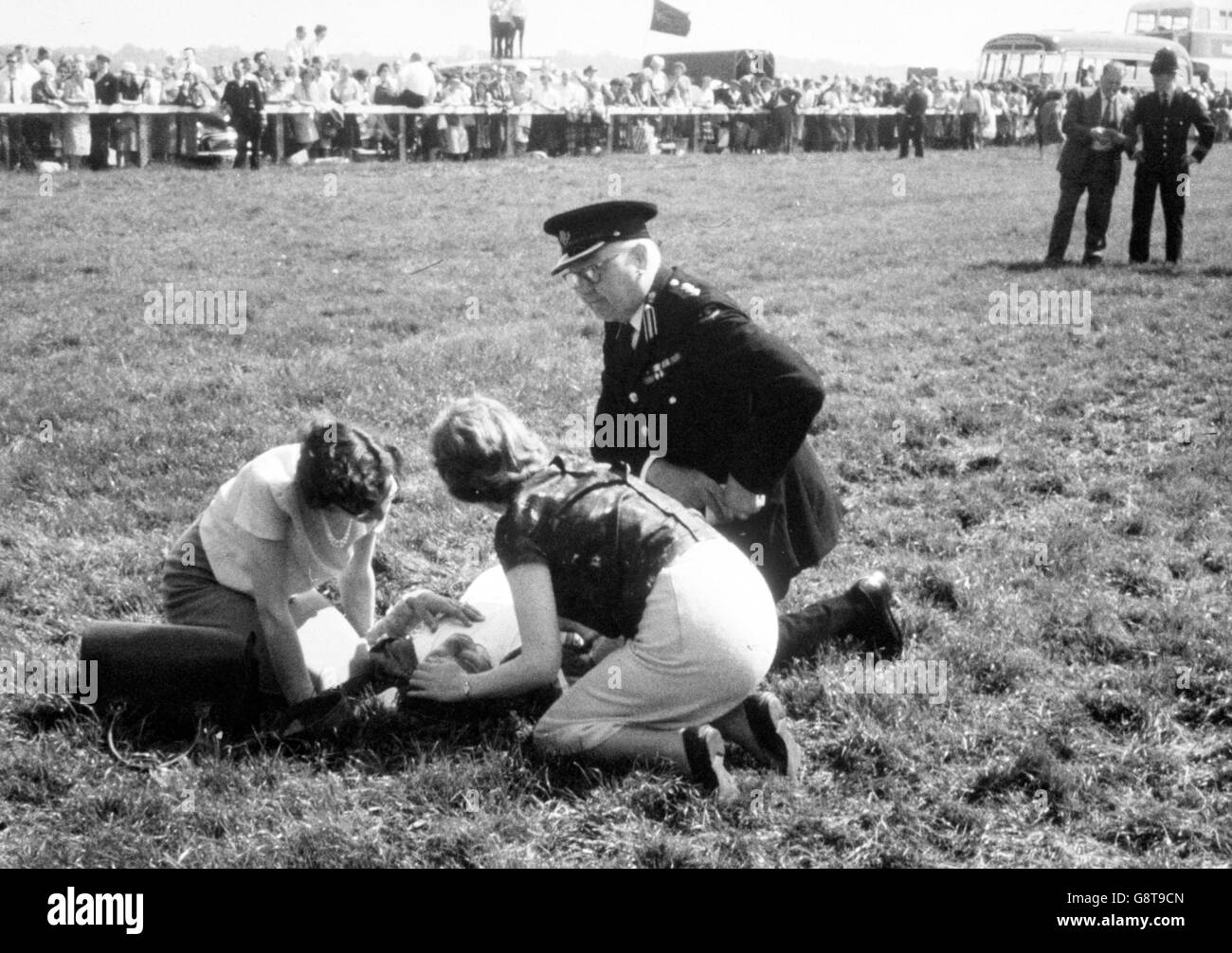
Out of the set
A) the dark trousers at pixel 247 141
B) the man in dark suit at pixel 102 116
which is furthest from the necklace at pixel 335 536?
the dark trousers at pixel 247 141

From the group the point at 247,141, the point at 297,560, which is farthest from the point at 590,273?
the point at 247,141

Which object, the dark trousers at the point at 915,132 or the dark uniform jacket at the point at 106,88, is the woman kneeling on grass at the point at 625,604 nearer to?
the dark uniform jacket at the point at 106,88

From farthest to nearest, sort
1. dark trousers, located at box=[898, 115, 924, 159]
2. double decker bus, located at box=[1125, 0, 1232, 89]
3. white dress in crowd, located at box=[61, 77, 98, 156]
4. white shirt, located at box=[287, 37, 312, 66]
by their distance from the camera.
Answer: double decker bus, located at box=[1125, 0, 1232, 89], dark trousers, located at box=[898, 115, 924, 159], white shirt, located at box=[287, 37, 312, 66], white dress in crowd, located at box=[61, 77, 98, 156]

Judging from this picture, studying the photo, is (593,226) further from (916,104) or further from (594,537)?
(916,104)

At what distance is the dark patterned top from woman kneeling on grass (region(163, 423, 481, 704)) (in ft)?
1.51

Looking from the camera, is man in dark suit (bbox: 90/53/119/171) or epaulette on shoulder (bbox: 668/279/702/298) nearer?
epaulette on shoulder (bbox: 668/279/702/298)

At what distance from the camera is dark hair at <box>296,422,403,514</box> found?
12.1 ft

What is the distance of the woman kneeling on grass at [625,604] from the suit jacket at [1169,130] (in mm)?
9694

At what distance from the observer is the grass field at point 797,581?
11.4 feet

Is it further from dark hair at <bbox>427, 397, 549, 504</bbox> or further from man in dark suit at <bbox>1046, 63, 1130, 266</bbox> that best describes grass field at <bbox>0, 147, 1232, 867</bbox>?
dark hair at <bbox>427, 397, 549, 504</bbox>

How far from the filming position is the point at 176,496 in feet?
19.2

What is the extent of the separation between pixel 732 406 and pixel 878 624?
883 mm

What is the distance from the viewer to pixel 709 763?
140 inches

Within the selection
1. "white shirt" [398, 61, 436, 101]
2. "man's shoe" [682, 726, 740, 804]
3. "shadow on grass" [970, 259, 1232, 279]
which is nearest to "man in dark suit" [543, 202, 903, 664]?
"man's shoe" [682, 726, 740, 804]
